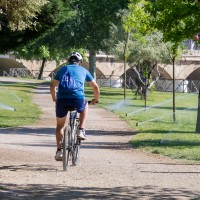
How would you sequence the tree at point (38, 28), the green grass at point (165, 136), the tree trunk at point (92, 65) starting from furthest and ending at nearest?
the tree trunk at point (92, 65) → the tree at point (38, 28) → the green grass at point (165, 136)

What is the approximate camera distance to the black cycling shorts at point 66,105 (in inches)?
485

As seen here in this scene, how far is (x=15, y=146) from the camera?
1667 cm

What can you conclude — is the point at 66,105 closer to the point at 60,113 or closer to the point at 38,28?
the point at 60,113

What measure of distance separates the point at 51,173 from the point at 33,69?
81.9 meters

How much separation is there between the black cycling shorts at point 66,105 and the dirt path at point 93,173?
0.86 m

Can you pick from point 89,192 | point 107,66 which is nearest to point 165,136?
point 89,192

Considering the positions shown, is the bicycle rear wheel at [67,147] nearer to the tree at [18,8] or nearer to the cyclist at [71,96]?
the cyclist at [71,96]

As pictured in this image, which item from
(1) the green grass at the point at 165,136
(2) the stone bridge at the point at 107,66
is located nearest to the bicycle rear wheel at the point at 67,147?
(1) the green grass at the point at 165,136

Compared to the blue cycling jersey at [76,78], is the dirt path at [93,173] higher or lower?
lower

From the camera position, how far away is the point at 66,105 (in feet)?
40.5

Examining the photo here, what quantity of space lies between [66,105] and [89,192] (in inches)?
105

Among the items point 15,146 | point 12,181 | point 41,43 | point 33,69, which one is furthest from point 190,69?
point 12,181

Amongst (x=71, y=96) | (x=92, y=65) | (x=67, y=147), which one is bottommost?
(x=67, y=147)

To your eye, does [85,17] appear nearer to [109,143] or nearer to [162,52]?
[162,52]
